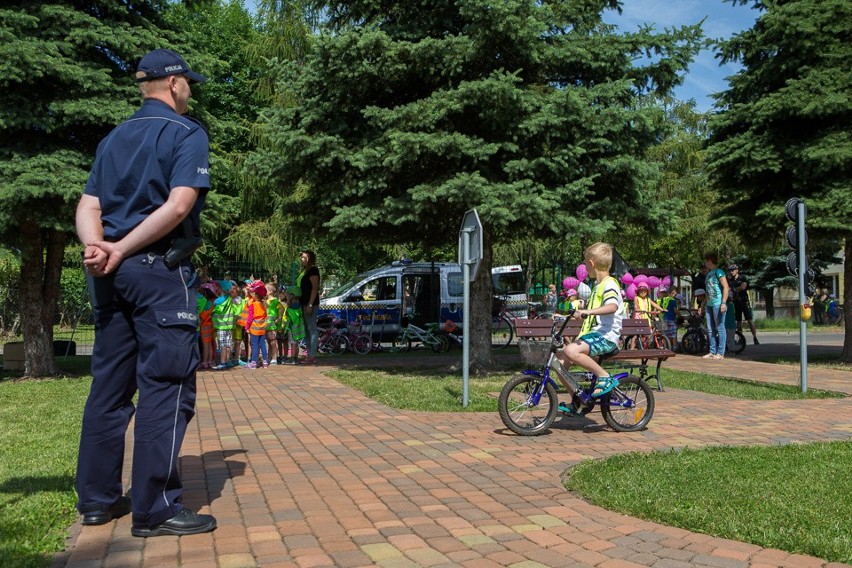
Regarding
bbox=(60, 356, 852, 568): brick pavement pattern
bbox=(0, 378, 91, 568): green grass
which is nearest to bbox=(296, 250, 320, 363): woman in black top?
bbox=(0, 378, 91, 568): green grass

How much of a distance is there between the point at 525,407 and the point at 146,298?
4.05 metres

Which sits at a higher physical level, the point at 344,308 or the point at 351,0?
the point at 351,0

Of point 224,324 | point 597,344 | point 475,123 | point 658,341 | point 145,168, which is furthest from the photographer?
point 658,341

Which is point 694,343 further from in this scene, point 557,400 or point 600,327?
point 557,400

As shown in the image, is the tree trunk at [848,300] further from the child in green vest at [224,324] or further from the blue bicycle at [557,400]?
the child in green vest at [224,324]

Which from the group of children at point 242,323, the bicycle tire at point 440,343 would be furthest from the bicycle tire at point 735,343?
the group of children at point 242,323

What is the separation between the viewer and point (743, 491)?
196 inches

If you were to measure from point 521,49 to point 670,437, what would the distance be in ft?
21.9

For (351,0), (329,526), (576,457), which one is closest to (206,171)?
(329,526)

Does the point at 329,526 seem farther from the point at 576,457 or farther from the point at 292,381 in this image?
the point at 292,381

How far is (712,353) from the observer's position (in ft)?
54.5

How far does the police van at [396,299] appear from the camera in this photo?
67.6 feet

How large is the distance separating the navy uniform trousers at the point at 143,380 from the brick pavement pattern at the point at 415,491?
260 millimetres

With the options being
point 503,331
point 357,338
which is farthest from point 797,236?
point 503,331
